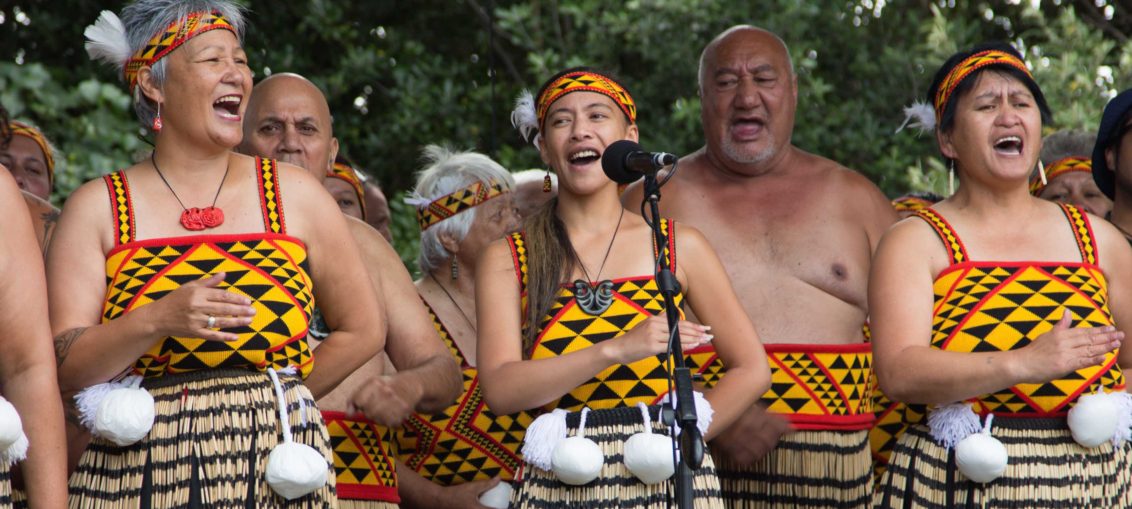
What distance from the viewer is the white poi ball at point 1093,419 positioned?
3.35 metres

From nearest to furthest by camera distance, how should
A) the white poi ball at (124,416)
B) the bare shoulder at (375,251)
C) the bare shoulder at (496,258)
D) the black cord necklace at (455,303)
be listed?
the white poi ball at (124,416) < the bare shoulder at (496,258) < the bare shoulder at (375,251) < the black cord necklace at (455,303)

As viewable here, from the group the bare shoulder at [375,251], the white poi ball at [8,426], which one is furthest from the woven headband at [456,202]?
the white poi ball at [8,426]

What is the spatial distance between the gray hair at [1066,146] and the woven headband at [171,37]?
3.65m

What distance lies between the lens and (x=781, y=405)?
443 cm

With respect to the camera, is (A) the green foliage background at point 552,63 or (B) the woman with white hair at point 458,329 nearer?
(B) the woman with white hair at point 458,329

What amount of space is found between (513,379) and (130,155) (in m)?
5.27

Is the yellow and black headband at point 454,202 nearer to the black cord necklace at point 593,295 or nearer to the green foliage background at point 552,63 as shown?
the black cord necklace at point 593,295

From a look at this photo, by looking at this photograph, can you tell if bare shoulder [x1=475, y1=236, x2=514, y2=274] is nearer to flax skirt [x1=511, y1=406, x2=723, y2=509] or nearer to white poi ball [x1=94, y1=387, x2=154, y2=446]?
flax skirt [x1=511, y1=406, x2=723, y2=509]

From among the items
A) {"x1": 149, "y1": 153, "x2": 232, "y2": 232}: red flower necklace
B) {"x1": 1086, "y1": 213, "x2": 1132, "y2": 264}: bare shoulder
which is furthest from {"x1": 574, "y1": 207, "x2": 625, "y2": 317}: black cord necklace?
{"x1": 1086, "y1": 213, "x2": 1132, "y2": 264}: bare shoulder

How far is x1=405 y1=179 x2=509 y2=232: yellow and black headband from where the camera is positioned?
5.11 meters

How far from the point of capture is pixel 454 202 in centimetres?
511

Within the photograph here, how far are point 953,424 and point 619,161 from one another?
107cm

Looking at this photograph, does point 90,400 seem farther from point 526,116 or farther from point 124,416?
point 526,116

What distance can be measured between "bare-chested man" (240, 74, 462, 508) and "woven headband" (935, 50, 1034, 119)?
154 centimetres
